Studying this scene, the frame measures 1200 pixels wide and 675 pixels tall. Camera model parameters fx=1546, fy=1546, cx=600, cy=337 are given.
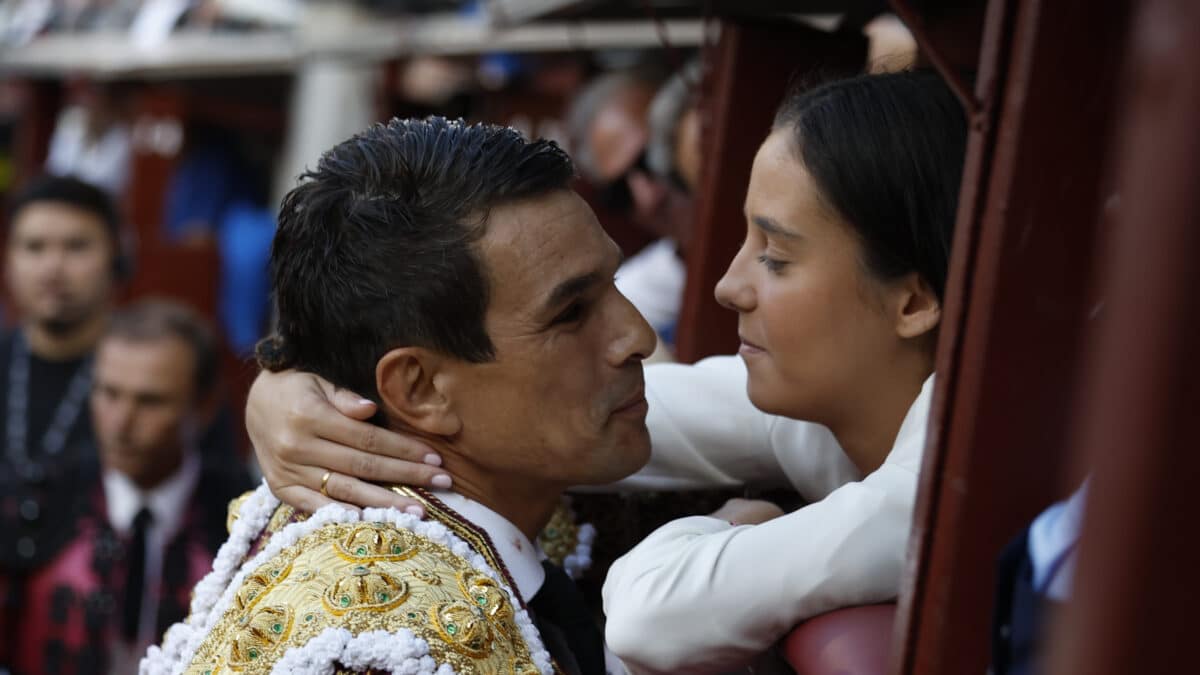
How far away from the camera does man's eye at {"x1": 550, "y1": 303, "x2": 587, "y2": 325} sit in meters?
1.92

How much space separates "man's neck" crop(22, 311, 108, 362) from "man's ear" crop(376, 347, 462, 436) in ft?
12.8

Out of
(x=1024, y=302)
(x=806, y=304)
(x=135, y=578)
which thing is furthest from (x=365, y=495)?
(x=135, y=578)

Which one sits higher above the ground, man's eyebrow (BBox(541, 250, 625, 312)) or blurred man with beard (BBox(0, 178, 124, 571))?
man's eyebrow (BBox(541, 250, 625, 312))

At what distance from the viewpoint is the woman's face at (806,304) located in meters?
1.79

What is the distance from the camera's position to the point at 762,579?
62.0 inches

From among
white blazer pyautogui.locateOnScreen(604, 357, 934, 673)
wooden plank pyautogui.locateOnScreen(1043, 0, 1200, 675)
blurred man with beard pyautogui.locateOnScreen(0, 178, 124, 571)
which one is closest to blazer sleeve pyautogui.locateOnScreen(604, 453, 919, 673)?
white blazer pyautogui.locateOnScreen(604, 357, 934, 673)

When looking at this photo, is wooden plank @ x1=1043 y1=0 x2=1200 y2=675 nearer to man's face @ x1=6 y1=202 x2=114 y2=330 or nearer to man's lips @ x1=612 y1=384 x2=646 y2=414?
man's lips @ x1=612 y1=384 x2=646 y2=414

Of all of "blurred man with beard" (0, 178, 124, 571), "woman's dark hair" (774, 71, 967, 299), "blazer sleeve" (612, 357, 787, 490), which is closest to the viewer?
"woman's dark hair" (774, 71, 967, 299)

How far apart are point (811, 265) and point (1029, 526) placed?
0.55 m

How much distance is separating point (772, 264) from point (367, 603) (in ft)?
2.00

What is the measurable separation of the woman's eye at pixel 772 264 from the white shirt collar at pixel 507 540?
0.47 meters

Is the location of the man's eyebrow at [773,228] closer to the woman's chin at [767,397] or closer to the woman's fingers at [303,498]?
the woman's chin at [767,397]

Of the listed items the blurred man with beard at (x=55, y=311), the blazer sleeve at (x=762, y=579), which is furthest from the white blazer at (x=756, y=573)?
the blurred man with beard at (x=55, y=311)

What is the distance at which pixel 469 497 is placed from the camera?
6.46ft
